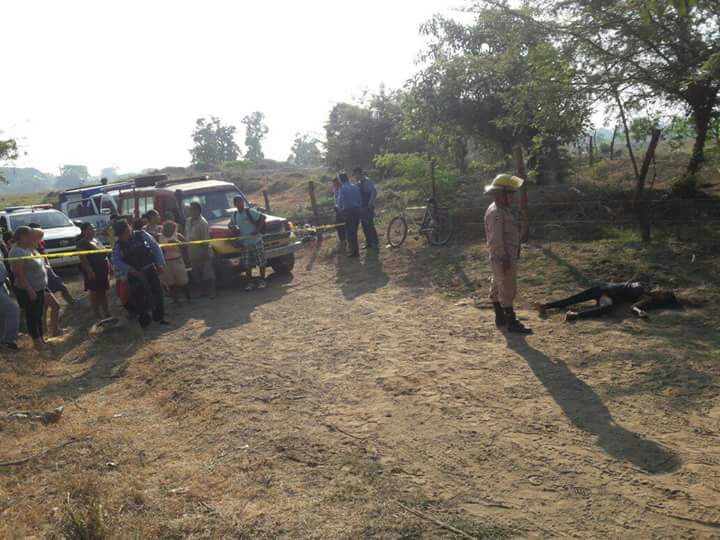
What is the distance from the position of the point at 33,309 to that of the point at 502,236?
5.81 m

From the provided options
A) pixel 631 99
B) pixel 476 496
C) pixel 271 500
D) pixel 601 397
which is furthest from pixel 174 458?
pixel 631 99

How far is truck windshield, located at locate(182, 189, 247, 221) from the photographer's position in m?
11.6

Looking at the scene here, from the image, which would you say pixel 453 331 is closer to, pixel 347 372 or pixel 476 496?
pixel 347 372

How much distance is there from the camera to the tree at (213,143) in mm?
73312

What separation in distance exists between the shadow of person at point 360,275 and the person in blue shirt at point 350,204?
0.44 meters

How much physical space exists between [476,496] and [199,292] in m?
8.55

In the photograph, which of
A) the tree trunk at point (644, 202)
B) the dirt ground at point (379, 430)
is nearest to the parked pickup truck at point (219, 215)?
the dirt ground at point (379, 430)

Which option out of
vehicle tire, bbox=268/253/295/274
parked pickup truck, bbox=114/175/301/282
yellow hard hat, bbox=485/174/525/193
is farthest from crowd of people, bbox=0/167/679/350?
vehicle tire, bbox=268/253/295/274

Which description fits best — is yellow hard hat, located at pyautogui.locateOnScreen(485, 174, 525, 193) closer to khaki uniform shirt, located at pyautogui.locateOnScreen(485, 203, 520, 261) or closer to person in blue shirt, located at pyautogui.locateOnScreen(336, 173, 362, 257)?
A: khaki uniform shirt, located at pyautogui.locateOnScreen(485, 203, 520, 261)

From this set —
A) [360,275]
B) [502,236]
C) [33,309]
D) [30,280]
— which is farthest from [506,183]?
[33,309]

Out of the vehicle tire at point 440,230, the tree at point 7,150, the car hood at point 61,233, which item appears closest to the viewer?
the vehicle tire at point 440,230

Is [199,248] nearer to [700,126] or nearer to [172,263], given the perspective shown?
[172,263]

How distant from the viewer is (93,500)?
373 cm

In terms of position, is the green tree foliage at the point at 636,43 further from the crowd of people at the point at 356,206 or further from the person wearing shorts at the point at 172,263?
the person wearing shorts at the point at 172,263
